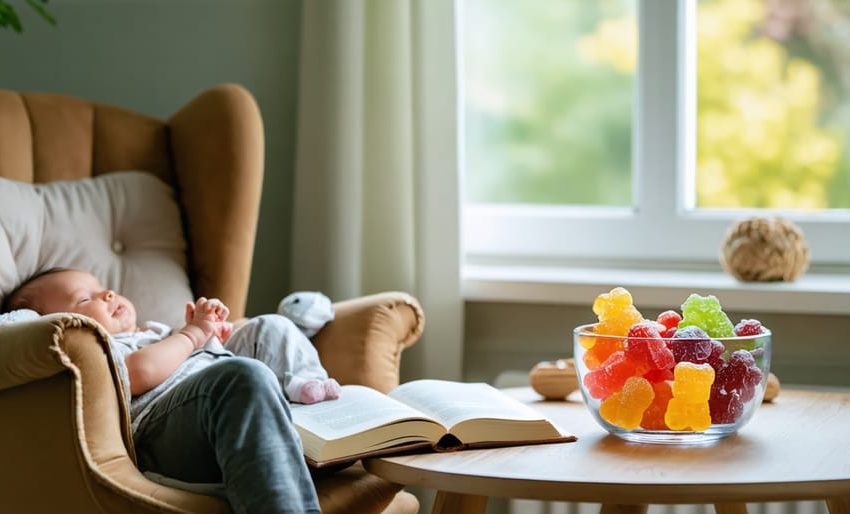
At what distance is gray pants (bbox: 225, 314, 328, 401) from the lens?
1.70 meters

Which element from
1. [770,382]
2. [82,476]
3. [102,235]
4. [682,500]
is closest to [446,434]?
[682,500]

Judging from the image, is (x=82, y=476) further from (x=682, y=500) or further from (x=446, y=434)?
(x=682, y=500)

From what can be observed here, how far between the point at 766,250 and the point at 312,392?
957mm

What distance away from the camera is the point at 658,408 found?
4.47ft

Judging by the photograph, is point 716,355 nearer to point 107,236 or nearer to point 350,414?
point 350,414

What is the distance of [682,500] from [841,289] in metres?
1.00

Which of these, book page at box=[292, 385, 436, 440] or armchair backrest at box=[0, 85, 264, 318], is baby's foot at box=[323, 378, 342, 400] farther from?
armchair backrest at box=[0, 85, 264, 318]

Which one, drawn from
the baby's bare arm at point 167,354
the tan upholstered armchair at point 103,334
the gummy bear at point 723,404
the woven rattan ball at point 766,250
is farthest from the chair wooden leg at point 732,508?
the baby's bare arm at point 167,354

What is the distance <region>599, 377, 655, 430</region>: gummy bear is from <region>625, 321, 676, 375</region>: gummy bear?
0.06 ft

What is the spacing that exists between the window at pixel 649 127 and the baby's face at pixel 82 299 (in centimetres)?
93

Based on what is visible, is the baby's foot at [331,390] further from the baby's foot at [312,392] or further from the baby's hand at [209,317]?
the baby's hand at [209,317]

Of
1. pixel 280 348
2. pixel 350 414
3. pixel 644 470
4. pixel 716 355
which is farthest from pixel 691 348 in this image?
pixel 280 348

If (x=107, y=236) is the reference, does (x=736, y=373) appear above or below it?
below

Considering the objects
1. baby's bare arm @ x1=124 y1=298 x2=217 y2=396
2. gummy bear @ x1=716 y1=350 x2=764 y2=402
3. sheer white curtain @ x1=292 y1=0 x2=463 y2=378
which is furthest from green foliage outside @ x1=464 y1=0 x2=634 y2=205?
gummy bear @ x1=716 y1=350 x2=764 y2=402
